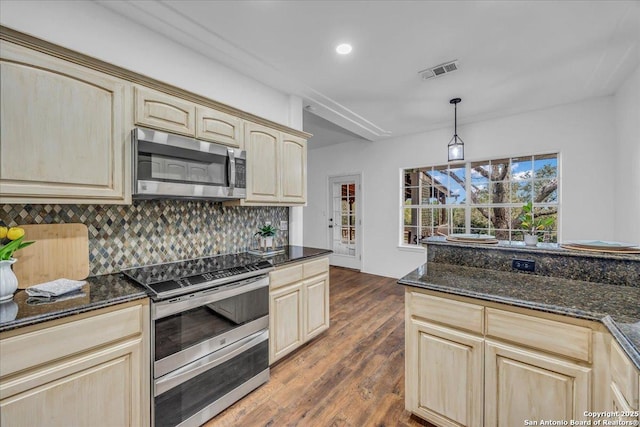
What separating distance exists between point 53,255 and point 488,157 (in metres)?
5.09

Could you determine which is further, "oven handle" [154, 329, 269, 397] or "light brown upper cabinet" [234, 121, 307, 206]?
"light brown upper cabinet" [234, 121, 307, 206]

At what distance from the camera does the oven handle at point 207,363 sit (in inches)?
59.2

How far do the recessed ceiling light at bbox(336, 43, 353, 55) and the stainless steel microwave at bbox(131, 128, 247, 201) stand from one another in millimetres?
1236

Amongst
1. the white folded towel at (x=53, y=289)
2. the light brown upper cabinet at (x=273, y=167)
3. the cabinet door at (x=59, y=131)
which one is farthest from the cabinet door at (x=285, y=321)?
the cabinet door at (x=59, y=131)

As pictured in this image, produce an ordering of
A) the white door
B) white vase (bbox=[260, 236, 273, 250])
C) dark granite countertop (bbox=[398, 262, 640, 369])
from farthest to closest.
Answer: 1. the white door
2. white vase (bbox=[260, 236, 273, 250])
3. dark granite countertop (bbox=[398, 262, 640, 369])

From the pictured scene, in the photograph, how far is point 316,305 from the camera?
262cm

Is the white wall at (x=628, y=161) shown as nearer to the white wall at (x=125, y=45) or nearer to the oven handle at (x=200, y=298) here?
the oven handle at (x=200, y=298)

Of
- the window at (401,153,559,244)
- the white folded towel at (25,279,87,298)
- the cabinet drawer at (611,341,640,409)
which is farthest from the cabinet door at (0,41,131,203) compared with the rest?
the window at (401,153,559,244)

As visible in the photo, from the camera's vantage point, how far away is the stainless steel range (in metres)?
1.50

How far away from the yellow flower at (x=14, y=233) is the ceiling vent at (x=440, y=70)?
10.9 ft

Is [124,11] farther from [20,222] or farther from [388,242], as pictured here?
[388,242]

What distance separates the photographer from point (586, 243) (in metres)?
1.75

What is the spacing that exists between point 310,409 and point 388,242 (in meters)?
3.76

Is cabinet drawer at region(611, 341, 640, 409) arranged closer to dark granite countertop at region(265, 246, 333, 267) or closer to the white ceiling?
dark granite countertop at region(265, 246, 333, 267)
